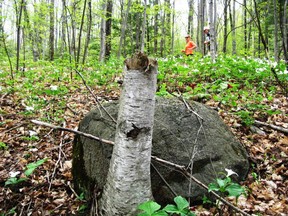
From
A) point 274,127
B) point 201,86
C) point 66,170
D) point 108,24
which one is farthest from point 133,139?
point 108,24

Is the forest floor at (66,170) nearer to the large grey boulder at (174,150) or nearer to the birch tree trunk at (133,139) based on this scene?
the large grey boulder at (174,150)

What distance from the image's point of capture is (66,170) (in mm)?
2854

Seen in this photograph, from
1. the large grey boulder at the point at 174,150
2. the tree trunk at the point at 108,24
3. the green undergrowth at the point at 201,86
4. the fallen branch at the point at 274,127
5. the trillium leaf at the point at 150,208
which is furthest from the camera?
the tree trunk at the point at 108,24

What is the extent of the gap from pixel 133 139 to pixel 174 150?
0.96 m

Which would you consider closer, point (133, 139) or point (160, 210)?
point (160, 210)

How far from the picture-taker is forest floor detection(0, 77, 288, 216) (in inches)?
89.8

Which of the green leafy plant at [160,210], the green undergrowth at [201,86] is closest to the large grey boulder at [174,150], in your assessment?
the green leafy plant at [160,210]

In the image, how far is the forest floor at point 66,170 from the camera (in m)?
2.28

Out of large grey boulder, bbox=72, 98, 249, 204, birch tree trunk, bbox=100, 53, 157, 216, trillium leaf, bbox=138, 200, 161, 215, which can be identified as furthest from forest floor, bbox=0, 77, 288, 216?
trillium leaf, bbox=138, 200, 161, 215

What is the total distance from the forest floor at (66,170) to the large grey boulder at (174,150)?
0.20 meters

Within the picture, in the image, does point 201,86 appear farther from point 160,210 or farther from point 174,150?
point 160,210

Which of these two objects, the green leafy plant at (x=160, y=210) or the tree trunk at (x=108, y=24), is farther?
the tree trunk at (x=108, y=24)

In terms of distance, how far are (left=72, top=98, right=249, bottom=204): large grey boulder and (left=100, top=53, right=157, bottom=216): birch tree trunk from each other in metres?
0.55

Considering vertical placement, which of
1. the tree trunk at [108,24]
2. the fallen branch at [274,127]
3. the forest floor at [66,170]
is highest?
the tree trunk at [108,24]
